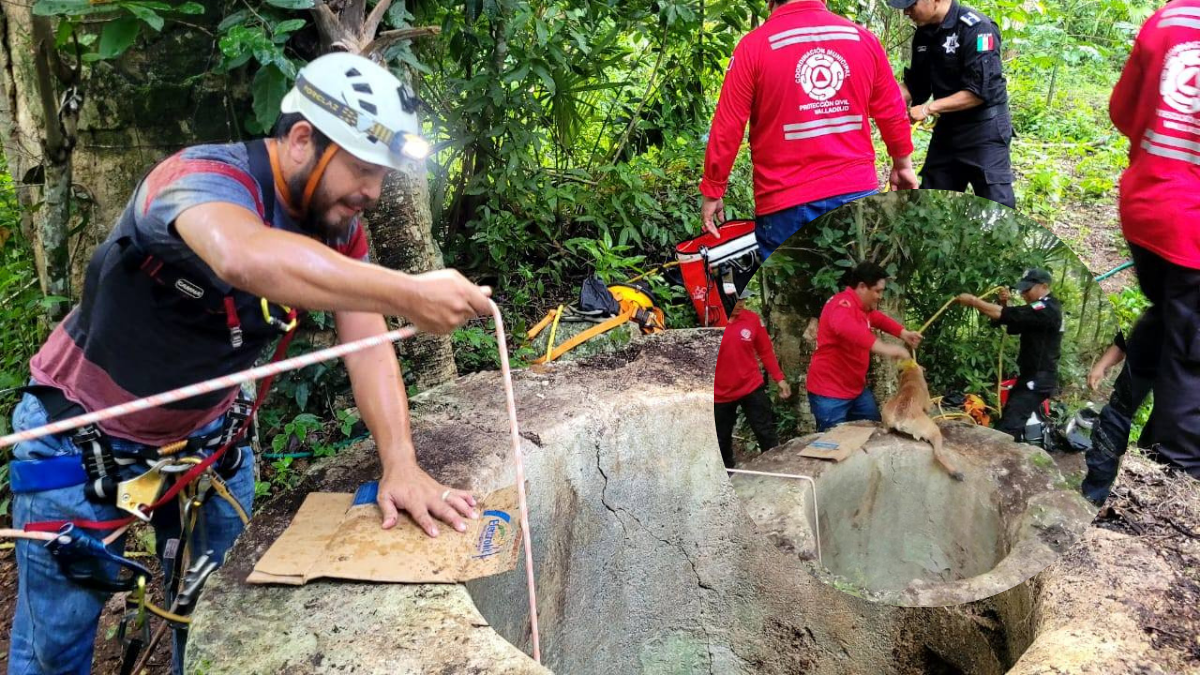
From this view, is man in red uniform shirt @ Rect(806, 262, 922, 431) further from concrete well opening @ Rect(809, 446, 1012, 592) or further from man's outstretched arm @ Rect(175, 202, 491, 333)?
man's outstretched arm @ Rect(175, 202, 491, 333)

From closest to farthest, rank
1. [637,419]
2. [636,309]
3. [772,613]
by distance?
[637,419] < [772,613] < [636,309]

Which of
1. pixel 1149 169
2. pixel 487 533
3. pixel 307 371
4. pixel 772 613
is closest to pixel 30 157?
pixel 307 371

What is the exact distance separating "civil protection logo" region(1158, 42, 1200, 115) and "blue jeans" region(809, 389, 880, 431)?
1.37 meters

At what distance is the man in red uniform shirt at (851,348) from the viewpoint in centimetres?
225

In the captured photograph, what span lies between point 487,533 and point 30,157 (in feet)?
7.68

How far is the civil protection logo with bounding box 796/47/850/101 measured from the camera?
306 centimetres

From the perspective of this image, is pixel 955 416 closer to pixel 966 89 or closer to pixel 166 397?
pixel 166 397

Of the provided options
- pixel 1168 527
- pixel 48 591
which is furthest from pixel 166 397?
pixel 1168 527

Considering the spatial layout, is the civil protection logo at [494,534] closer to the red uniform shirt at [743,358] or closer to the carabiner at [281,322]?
the carabiner at [281,322]

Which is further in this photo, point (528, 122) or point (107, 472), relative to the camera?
point (528, 122)

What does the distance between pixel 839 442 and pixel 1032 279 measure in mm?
662

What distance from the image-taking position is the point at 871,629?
9.80 ft

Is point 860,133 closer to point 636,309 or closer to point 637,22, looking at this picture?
point 636,309

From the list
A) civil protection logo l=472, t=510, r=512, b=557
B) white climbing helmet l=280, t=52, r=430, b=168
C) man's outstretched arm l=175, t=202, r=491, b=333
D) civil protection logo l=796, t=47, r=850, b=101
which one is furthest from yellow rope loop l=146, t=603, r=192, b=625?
civil protection logo l=796, t=47, r=850, b=101
